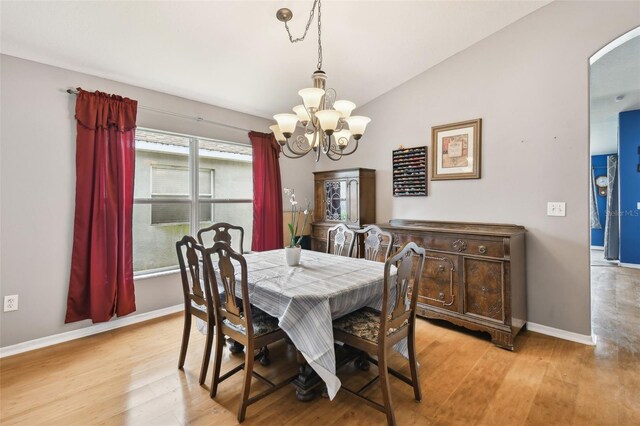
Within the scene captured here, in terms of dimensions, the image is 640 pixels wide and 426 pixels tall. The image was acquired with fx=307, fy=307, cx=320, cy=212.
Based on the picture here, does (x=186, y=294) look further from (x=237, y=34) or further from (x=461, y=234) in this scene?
(x=461, y=234)

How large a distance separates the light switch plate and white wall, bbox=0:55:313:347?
416cm

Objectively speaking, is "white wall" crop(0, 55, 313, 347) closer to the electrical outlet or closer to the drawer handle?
the electrical outlet

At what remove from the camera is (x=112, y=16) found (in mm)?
2219

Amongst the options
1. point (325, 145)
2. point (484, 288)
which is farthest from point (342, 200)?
point (484, 288)

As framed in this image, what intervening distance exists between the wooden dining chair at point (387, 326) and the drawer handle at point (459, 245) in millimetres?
1110

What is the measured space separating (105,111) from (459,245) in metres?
3.37

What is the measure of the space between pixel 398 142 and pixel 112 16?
2.98 metres

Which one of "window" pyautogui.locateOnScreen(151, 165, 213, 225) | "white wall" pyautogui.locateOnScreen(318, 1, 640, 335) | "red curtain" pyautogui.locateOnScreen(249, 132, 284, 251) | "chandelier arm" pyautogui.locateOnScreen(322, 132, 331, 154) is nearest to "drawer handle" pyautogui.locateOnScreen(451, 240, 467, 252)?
"white wall" pyautogui.locateOnScreen(318, 1, 640, 335)

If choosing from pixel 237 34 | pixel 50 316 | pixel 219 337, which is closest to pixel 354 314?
pixel 219 337

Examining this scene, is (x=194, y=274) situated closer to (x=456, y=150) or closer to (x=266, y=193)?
(x=266, y=193)

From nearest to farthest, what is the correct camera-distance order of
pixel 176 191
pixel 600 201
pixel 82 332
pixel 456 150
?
pixel 82 332, pixel 456 150, pixel 176 191, pixel 600 201

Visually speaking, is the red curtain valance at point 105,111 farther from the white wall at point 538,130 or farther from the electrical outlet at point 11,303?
the white wall at point 538,130

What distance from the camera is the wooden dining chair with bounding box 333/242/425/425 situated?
1.61 meters

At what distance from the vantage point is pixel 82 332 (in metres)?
2.74
